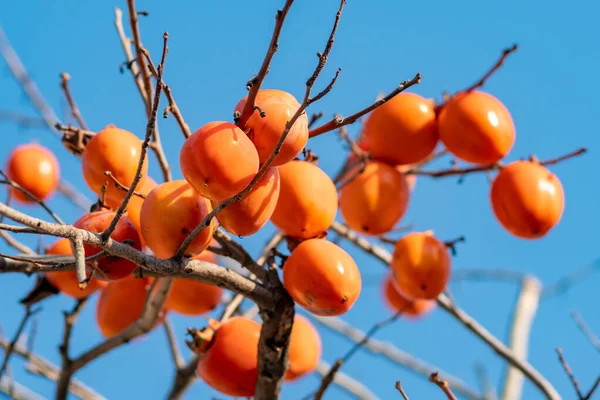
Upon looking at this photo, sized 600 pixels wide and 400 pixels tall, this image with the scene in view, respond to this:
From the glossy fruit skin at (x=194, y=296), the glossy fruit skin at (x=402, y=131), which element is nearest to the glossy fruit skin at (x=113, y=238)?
the glossy fruit skin at (x=194, y=296)

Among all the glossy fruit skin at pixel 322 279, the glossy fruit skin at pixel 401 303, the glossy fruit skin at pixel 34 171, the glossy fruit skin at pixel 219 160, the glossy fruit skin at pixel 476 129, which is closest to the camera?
the glossy fruit skin at pixel 219 160

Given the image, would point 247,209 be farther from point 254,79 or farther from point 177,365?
point 177,365

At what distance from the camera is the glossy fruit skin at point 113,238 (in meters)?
1.60

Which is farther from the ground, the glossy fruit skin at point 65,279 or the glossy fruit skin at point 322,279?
the glossy fruit skin at point 65,279

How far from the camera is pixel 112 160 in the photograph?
1.89 m

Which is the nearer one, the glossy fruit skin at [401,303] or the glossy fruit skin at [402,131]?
the glossy fruit skin at [402,131]

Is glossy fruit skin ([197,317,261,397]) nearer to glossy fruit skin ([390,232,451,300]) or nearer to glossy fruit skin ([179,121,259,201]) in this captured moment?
glossy fruit skin ([390,232,451,300])

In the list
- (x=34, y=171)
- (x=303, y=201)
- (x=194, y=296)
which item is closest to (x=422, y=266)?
(x=303, y=201)

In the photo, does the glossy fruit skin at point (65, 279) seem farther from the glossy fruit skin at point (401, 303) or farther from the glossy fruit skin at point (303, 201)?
the glossy fruit skin at point (401, 303)

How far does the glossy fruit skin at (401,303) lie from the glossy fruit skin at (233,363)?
2.53 ft

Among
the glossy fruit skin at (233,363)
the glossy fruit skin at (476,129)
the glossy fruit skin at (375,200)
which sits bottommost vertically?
the glossy fruit skin at (233,363)

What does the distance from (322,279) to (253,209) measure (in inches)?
10.6

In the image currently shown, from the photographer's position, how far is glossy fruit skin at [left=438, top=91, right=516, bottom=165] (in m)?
2.31

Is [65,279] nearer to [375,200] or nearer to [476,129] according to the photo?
[375,200]
